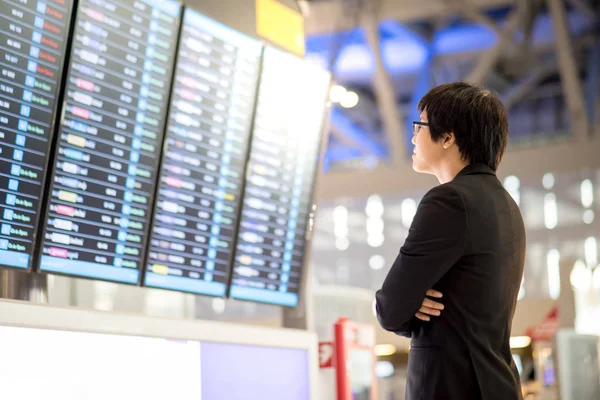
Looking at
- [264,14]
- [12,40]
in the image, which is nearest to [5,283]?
[12,40]

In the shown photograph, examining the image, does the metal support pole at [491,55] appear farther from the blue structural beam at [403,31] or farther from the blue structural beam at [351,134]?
the blue structural beam at [351,134]

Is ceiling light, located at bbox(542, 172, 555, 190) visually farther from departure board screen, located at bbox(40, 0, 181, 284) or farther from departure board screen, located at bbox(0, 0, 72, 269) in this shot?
departure board screen, located at bbox(0, 0, 72, 269)

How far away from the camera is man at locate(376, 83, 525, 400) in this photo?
1.99m

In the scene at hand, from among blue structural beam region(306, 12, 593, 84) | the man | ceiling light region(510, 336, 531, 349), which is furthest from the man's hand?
blue structural beam region(306, 12, 593, 84)

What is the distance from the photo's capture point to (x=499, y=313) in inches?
82.1

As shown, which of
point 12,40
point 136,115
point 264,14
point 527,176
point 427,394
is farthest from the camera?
point 527,176

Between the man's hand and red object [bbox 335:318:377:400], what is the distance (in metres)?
1.70

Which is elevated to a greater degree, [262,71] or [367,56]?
[367,56]

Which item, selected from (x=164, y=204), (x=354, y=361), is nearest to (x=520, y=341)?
(x=354, y=361)

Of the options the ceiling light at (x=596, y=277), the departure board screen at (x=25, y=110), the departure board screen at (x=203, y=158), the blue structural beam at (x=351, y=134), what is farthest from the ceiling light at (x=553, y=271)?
the departure board screen at (x=25, y=110)

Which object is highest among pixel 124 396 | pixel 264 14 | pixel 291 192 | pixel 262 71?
pixel 264 14

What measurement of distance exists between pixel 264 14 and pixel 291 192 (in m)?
0.82

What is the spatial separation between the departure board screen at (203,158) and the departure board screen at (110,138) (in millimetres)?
75

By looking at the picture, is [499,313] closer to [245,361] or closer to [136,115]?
[245,361]
